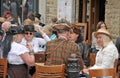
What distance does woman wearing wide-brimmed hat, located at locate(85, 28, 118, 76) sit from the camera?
7590mm

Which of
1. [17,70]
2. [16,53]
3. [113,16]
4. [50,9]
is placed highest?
[50,9]

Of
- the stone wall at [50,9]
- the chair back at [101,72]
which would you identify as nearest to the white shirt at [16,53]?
the chair back at [101,72]

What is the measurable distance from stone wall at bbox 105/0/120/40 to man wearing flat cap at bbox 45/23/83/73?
7.30 meters

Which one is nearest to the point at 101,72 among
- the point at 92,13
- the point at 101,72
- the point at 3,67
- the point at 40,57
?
the point at 101,72

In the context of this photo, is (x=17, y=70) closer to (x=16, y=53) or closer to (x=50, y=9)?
(x=16, y=53)

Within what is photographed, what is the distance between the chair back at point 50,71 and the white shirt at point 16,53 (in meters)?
0.48

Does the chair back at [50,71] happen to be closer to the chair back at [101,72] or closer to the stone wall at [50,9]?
the chair back at [101,72]

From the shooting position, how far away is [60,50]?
7.19 m

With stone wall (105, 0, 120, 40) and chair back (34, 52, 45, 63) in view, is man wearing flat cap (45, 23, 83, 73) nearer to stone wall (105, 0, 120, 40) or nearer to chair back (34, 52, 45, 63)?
chair back (34, 52, 45, 63)

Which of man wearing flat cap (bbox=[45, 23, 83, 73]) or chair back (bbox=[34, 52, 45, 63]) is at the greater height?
man wearing flat cap (bbox=[45, 23, 83, 73])

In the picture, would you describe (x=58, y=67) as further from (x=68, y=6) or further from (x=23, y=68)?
(x=68, y=6)

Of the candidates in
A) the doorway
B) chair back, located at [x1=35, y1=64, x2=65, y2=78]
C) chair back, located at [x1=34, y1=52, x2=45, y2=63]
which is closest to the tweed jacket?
chair back, located at [x1=35, y1=64, x2=65, y2=78]

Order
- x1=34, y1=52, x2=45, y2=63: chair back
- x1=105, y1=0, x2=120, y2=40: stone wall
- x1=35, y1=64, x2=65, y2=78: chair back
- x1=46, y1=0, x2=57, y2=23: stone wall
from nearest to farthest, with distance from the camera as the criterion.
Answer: x1=35, y1=64, x2=65, y2=78: chair back → x1=34, y1=52, x2=45, y2=63: chair back → x1=105, y1=0, x2=120, y2=40: stone wall → x1=46, y1=0, x2=57, y2=23: stone wall

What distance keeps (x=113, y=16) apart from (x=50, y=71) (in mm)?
7886
